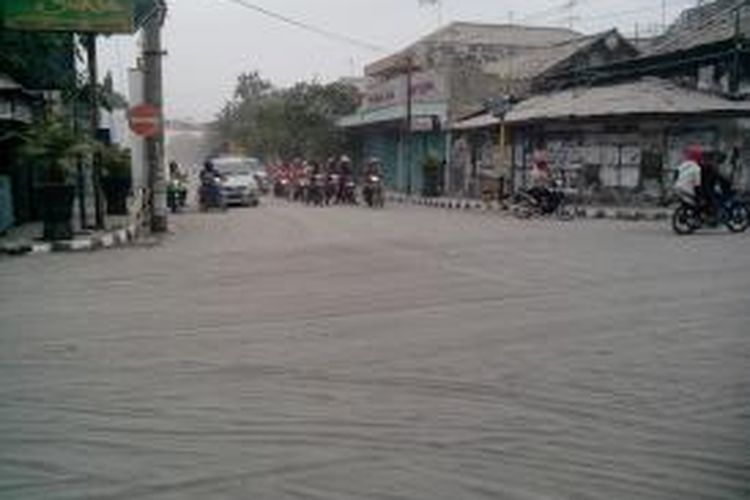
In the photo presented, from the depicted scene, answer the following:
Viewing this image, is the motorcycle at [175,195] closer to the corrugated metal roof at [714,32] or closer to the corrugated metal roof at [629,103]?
the corrugated metal roof at [629,103]

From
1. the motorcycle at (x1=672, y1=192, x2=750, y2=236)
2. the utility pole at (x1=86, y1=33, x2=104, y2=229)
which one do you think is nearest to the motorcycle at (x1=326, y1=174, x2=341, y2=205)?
the utility pole at (x1=86, y1=33, x2=104, y2=229)

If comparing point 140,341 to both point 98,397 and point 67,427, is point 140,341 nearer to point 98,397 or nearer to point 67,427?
point 98,397

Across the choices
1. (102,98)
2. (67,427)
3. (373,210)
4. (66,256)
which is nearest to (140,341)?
(67,427)

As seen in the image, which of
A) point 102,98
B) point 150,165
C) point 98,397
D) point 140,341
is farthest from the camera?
point 102,98

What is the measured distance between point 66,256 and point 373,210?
14437mm

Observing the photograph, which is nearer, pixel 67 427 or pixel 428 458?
pixel 428 458

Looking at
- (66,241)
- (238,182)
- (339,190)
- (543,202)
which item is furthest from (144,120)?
(339,190)

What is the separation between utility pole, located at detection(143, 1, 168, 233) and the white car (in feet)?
36.5

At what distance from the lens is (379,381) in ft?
23.4

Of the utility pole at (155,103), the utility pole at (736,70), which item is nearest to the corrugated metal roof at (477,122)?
the utility pole at (736,70)

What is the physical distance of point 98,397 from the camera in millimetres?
6785

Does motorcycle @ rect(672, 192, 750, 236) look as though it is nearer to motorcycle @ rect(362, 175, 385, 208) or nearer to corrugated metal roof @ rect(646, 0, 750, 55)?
corrugated metal roof @ rect(646, 0, 750, 55)

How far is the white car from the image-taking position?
112 ft

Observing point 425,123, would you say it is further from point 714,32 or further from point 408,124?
point 714,32
